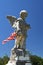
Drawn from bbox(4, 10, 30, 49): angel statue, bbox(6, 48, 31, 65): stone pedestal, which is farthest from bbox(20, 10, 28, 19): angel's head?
bbox(6, 48, 31, 65): stone pedestal

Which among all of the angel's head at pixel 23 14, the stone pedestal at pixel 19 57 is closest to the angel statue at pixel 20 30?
the angel's head at pixel 23 14

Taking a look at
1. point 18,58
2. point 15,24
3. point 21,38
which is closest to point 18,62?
point 18,58

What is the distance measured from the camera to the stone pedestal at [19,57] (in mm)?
14699

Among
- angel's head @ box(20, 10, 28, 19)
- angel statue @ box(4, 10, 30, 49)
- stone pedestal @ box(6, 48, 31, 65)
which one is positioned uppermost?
angel's head @ box(20, 10, 28, 19)

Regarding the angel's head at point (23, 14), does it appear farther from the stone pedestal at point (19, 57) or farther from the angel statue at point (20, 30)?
the stone pedestal at point (19, 57)

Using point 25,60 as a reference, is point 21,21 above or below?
above

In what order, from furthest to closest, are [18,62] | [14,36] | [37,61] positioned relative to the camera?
[37,61], [14,36], [18,62]

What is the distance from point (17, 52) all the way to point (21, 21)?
211cm

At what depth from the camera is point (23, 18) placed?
15797 millimetres

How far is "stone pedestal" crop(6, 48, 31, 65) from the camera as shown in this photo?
1470 cm

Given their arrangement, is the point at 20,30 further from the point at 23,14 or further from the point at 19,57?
the point at 19,57

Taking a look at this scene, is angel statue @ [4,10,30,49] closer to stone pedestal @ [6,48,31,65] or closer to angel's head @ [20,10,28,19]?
angel's head @ [20,10,28,19]

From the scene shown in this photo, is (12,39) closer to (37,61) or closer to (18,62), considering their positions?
(18,62)

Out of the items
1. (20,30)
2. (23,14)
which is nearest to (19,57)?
(20,30)
